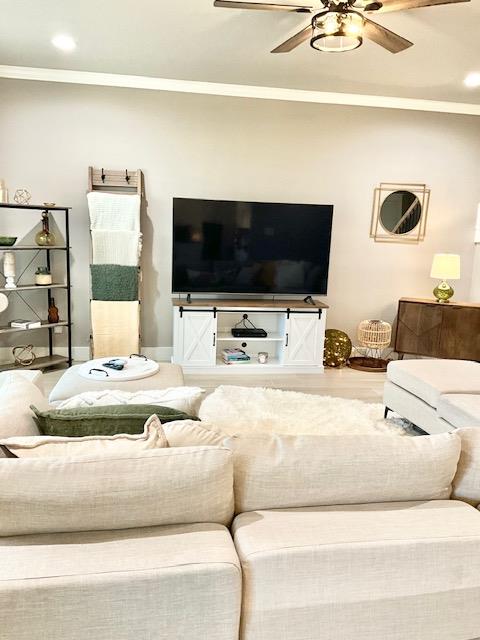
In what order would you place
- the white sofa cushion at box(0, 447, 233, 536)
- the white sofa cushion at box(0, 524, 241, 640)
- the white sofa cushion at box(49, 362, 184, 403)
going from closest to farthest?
1. the white sofa cushion at box(0, 524, 241, 640)
2. the white sofa cushion at box(0, 447, 233, 536)
3. the white sofa cushion at box(49, 362, 184, 403)

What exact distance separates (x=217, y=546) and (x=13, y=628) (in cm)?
44

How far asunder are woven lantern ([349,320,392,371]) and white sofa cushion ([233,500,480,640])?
4.03 meters

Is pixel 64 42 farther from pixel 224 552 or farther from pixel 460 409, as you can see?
pixel 224 552

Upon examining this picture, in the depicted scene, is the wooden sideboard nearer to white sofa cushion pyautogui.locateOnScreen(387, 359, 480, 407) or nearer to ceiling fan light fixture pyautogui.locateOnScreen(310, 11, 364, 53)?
white sofa cushion pyautogui.locateOnScreen(387, 359, 480, 407)

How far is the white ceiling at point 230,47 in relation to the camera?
3287 millimetres

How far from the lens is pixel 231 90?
488cm

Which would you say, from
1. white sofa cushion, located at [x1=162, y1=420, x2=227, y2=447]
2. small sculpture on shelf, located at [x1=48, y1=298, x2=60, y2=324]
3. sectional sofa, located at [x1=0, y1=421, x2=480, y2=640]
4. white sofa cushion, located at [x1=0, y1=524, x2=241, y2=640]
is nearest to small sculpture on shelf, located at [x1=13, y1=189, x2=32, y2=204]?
small sculpture on shelf, located at [x1=48, y1=298, x2=60, y2=324]

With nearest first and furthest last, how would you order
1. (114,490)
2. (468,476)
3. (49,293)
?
(114,490) < (468,476) < (49,293)

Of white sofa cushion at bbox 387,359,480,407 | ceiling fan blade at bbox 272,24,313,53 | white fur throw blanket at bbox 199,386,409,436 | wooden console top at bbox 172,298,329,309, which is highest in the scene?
ceiling fan blade at bbox 272,24,313,53

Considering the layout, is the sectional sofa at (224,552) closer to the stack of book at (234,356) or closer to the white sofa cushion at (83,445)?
the white sofa cushion at (83,445)

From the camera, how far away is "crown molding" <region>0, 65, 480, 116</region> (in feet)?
15.1

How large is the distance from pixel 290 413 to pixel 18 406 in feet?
8.15

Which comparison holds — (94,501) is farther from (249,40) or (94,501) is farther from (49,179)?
(49,179)

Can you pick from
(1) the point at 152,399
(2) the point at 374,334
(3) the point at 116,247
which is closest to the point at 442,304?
(2) the point at 374,334
